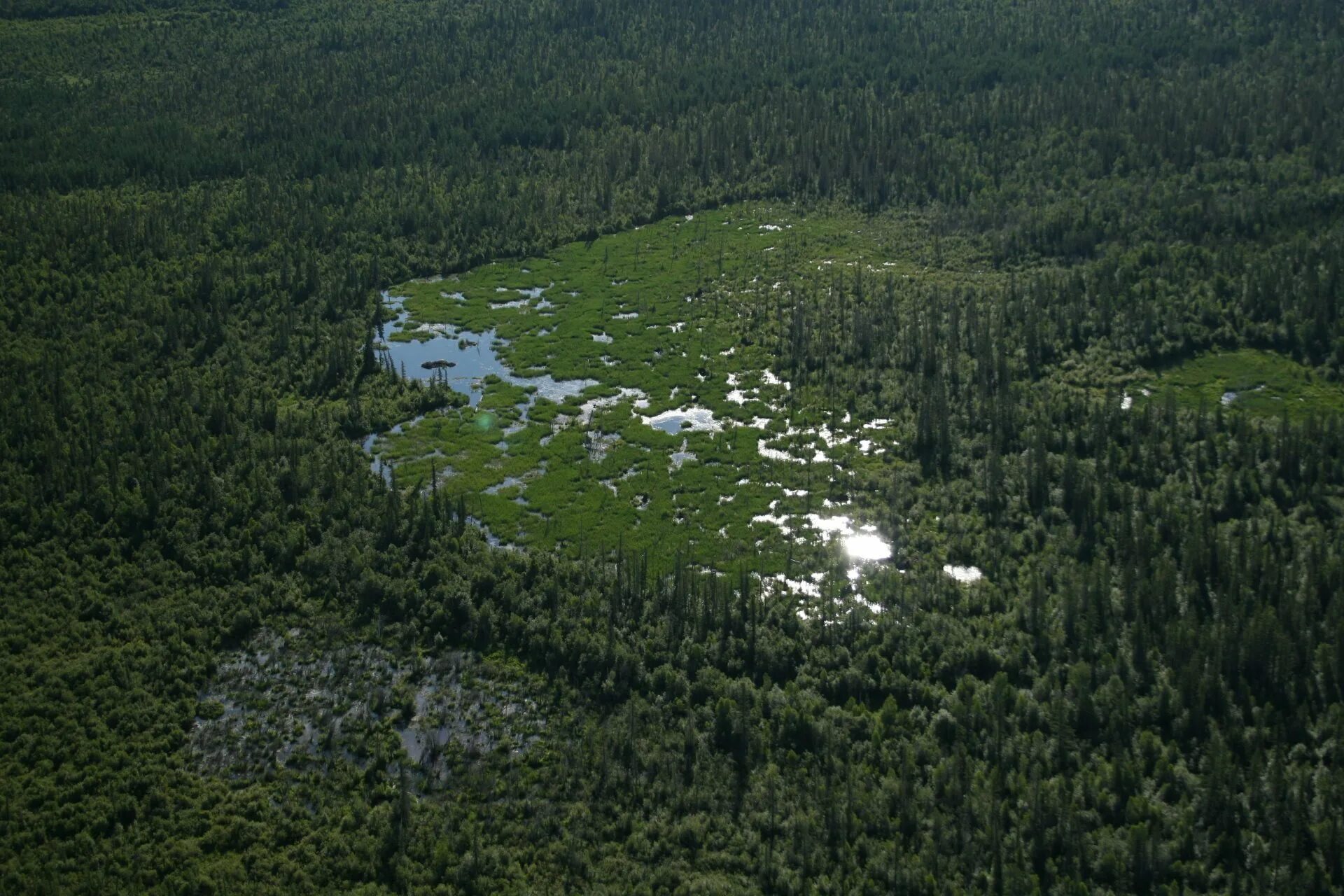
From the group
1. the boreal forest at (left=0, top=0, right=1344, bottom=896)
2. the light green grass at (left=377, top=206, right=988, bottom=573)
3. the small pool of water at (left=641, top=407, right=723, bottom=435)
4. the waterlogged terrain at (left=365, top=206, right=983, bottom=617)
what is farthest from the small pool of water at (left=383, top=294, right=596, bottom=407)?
the small pool of water at (left=641, top=407, right=723, bottom=435)

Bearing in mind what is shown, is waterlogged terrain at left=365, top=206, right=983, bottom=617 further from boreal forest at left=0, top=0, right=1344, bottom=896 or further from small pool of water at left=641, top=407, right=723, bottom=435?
boreal forest at left=0, top=0, right=1344, bottom=896

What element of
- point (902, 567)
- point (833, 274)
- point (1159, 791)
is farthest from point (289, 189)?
point (1159, 791)

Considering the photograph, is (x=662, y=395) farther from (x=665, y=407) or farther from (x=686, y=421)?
(x=686, y=421)

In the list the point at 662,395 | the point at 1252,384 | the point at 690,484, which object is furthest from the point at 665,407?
the point at 1252,384

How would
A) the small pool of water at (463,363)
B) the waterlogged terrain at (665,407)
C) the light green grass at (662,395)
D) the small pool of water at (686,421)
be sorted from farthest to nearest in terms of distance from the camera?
the small pool of water at (463,363), the small pool of water at (686,421), the light green grass at (662,395), the waterlogged terrain at (665,407)

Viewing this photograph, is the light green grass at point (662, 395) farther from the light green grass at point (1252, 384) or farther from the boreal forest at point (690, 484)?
the light green grass at point (1252, 384)

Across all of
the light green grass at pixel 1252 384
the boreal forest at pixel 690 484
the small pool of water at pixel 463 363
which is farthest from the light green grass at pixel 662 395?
the light green grass at pixel 1252 384

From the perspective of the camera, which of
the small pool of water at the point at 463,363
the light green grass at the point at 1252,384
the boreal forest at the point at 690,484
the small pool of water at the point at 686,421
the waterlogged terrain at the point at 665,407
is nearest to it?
the boreal forest at the point at 690,484
